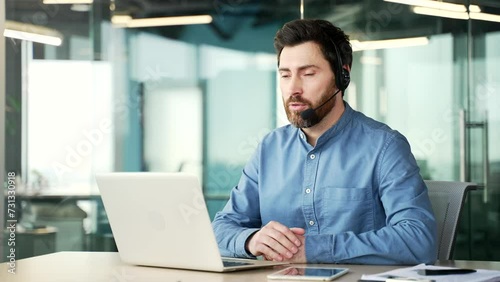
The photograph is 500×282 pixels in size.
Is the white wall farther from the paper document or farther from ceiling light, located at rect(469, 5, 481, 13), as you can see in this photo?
the paper document

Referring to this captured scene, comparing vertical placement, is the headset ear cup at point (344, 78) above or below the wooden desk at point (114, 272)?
above

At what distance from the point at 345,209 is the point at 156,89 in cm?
306

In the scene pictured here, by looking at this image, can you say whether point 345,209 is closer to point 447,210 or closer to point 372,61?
point 447,210

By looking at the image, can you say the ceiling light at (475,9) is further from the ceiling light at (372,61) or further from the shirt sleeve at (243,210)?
the shirt sleeve at (243,210)

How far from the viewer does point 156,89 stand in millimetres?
5410

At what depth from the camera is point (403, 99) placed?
512 centimetres

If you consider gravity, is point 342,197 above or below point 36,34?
below

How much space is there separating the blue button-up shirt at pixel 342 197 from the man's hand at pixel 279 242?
3cm

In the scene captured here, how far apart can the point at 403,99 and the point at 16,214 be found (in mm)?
2473

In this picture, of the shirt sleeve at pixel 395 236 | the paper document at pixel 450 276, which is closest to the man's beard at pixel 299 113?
the shirt sleeve at pixel 395 236

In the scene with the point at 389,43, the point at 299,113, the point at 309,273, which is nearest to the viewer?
the point at 309,273

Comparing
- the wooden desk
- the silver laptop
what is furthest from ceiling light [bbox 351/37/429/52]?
A: the silver laptop

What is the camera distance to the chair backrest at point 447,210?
8.34ft

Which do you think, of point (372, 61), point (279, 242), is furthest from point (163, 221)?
point (372, 61)
